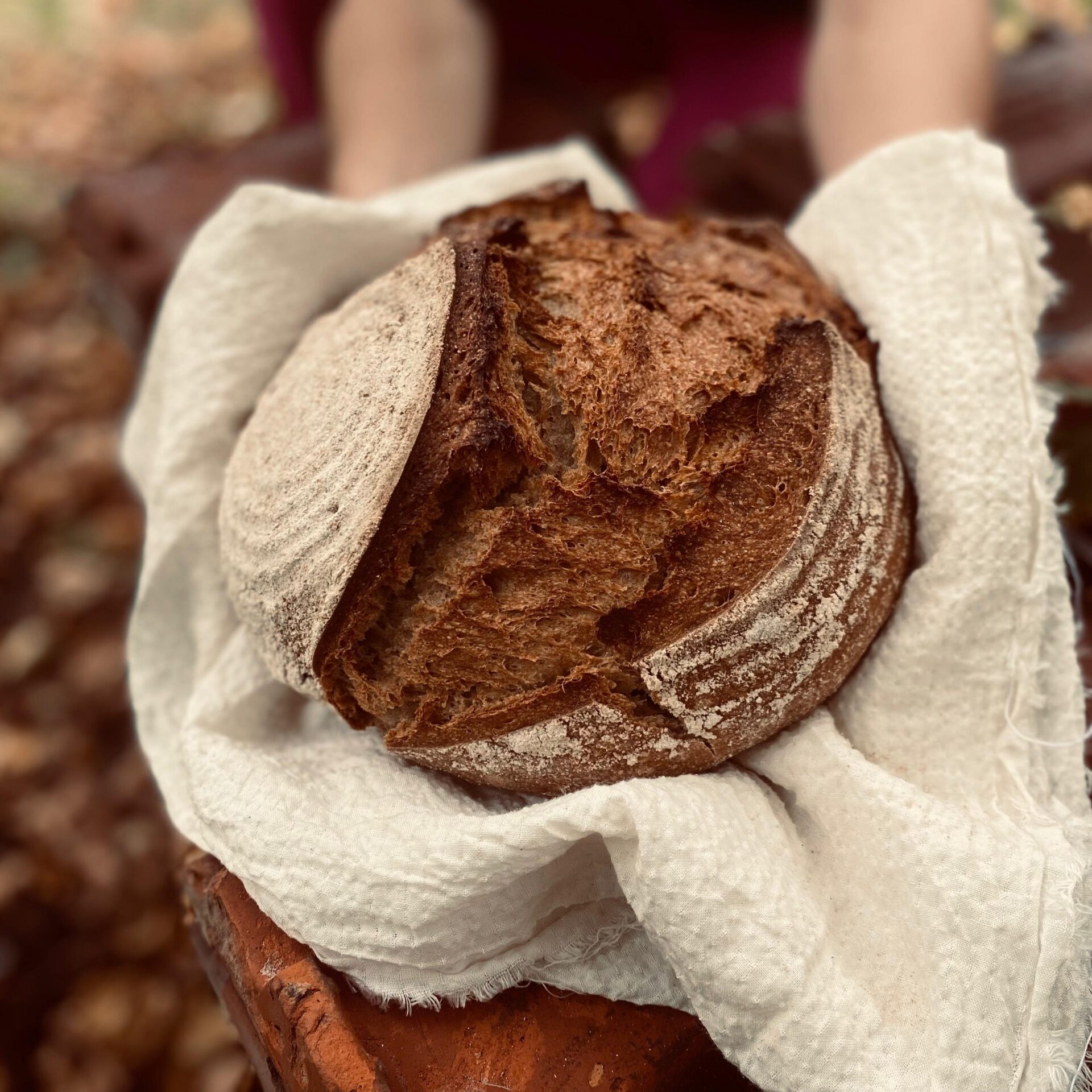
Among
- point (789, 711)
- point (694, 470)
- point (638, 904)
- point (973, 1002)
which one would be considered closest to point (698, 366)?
point (694, 470)

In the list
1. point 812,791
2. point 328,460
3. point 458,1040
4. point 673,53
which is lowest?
point 458,1040

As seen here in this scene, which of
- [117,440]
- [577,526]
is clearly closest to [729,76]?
[117,440]

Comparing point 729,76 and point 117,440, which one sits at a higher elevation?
point 729,76

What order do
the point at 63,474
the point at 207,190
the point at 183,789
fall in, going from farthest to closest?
the point at 63,474
the point at 207,190
the point at 183,789

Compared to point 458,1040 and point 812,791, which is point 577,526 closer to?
point 812,791

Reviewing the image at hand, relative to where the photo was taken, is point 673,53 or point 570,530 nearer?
point 570,530

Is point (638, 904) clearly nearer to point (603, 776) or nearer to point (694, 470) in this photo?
point (603, 776)

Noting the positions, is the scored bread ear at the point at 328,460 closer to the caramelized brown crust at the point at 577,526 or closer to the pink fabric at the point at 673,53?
the caramelized brown crust at the point at 577,526
